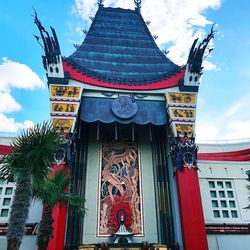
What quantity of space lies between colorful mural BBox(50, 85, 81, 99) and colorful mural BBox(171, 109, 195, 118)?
6168 mm

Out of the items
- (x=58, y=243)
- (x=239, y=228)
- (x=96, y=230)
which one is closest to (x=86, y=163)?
(x=96, y=230)

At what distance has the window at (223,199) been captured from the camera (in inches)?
679

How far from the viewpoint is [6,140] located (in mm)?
19344

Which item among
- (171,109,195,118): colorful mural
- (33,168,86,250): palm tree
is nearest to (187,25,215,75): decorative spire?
(171,109,195,118): colorful mural

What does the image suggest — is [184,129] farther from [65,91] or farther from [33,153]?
[33,153]

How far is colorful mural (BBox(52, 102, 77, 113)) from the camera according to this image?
55.8 ft

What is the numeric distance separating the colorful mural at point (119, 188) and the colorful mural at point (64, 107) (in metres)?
3.36

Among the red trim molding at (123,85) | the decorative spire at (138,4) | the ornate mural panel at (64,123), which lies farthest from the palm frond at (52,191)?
the decorative spire at (138,4)

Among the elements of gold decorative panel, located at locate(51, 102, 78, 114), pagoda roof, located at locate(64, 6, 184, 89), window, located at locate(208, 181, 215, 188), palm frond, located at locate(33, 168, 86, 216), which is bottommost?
palm frond, located at locate(33, 168, 86, 216)

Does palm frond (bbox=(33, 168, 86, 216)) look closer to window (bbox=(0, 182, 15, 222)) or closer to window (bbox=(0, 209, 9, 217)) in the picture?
window (bbox=(0, 182, 15, 222))

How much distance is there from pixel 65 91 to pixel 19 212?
10.4 metres

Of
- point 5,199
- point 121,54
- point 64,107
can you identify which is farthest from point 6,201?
point 121,54

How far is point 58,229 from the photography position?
13.9 metres

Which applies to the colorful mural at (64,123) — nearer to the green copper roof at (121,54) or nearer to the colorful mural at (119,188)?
the colorful mural at (119,188)
